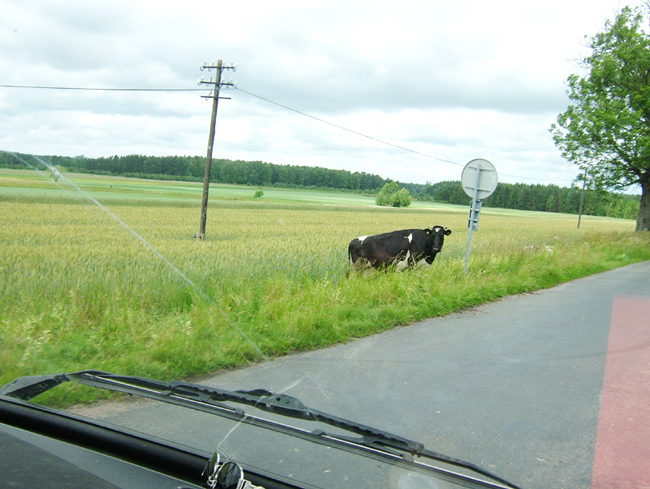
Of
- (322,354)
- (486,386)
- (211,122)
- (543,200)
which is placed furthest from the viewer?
(543,200)

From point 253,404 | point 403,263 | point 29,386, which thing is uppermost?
point 253,404

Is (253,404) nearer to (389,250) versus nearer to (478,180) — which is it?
(389,250)

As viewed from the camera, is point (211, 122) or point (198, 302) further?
point (211, 122)

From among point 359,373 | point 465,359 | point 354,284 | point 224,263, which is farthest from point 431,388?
point 224,263

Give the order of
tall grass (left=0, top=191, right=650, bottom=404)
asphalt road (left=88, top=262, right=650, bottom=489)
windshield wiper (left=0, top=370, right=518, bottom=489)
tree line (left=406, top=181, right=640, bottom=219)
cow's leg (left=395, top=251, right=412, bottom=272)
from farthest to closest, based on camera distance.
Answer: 1. tree line (left=406, top=181, right=640, bottom=219)
2. cow's leg (left=395, top=251, right=412, bottom=272)
3. tall grass (left=0, top=191, right=650, bottom=404)
4. asphalt road (left=88, top=262, right=650, bottom=489)
5. windshield wiper (left=0, top=370, right=518, bottom=489)

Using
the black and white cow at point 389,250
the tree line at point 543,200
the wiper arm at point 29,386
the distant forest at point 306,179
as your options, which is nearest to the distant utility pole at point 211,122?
the distant forest at point 306,179

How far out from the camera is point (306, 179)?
40.9 metres

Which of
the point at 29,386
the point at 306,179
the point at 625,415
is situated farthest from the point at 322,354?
the point at 306,179

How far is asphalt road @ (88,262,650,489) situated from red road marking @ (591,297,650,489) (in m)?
0.02

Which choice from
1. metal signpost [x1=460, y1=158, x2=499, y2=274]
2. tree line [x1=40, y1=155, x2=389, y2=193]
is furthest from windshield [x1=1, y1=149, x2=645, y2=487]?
metal signpost [x1=460, y1=158, x2=499, y2=274]

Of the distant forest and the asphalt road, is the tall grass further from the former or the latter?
the distant forest

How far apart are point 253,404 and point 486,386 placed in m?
3.18

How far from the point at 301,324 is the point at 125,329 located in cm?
200

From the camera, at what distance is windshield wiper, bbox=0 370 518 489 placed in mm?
2139
